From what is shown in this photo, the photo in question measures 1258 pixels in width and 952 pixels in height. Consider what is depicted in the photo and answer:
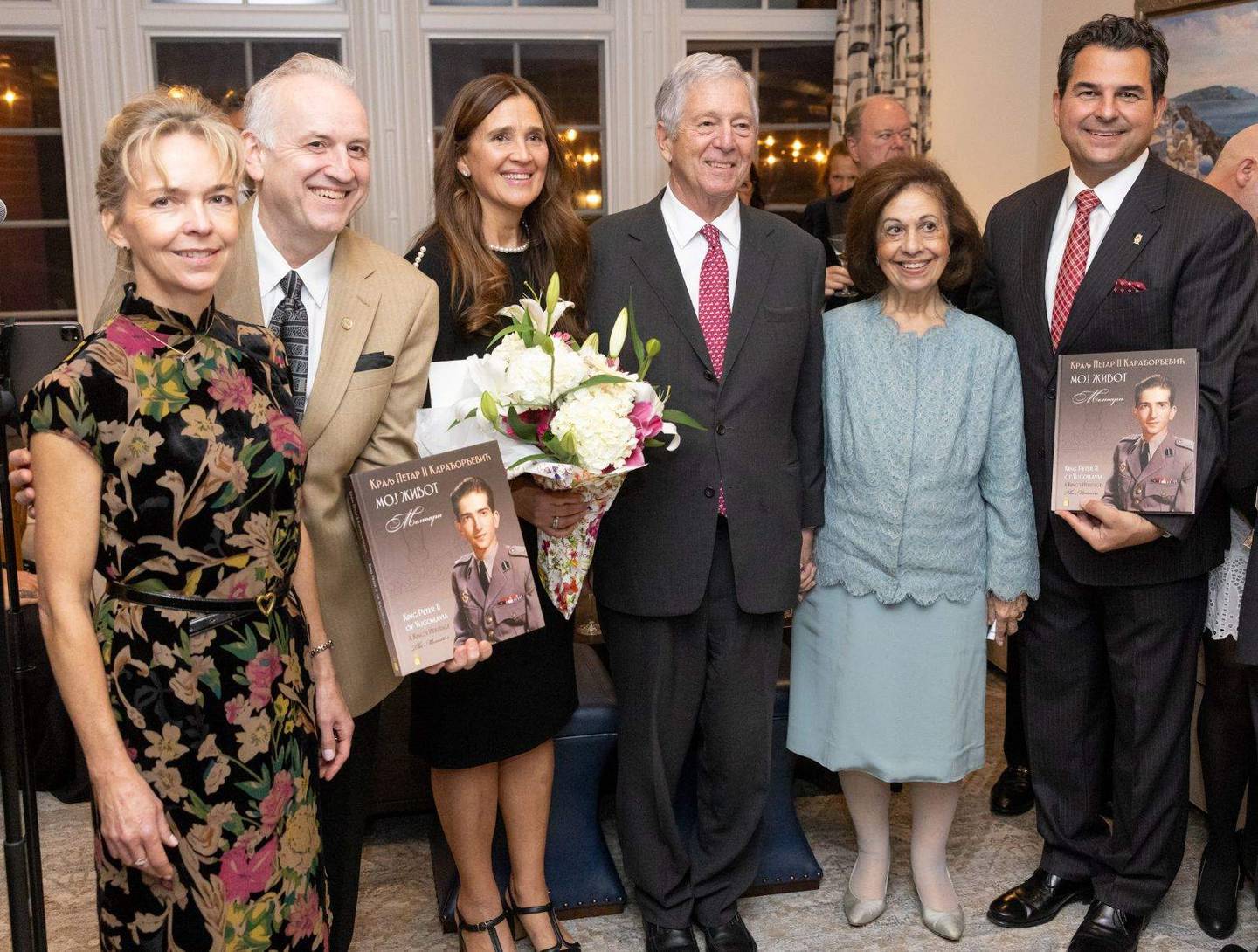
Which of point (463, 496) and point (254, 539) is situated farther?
point (463, 496)

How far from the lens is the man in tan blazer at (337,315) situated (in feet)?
6.34

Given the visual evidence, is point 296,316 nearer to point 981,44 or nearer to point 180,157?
point 180,157

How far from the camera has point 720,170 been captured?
2439 mm

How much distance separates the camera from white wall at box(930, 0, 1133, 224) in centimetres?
534

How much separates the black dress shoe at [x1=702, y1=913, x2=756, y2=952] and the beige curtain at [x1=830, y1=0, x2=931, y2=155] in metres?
4.02

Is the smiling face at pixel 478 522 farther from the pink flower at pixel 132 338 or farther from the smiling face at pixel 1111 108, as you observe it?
the smiling face at pixel 1111 108

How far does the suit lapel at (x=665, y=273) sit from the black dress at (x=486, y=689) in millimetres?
224

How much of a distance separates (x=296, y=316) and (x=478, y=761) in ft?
3.16

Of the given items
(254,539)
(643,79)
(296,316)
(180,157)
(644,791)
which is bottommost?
(644,791)

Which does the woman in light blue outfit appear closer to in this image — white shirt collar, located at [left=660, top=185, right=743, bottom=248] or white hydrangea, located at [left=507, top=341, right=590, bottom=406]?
white shirt collar, located at [left=660, top=185, right=743, bottom=248]

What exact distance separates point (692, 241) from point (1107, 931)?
1792mm

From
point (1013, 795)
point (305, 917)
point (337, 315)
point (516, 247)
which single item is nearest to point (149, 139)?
point (337, 315)

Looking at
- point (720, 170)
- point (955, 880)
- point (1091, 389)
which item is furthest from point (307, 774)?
point (955, 880)

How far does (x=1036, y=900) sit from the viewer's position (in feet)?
9.25
